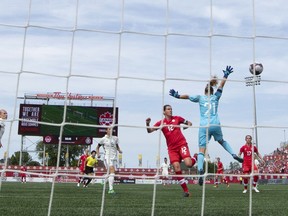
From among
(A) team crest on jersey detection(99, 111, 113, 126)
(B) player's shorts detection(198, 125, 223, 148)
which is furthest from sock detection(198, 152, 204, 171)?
(A) team crest on jersey detection(99, 111, 113, 126)

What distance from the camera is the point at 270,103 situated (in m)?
6.21

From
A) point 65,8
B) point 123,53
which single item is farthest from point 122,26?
point 65,8

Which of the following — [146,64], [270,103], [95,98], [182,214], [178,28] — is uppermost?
[95,98]

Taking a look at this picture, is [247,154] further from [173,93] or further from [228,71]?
[173,93]

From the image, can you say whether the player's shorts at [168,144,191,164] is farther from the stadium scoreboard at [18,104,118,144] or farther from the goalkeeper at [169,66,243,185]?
the stadium scoreboard at [18,104,118,144]

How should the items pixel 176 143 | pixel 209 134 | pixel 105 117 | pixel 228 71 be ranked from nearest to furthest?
pixel 228 71 < pixel 176 143 < pixel 209 134 < pixel 105 117

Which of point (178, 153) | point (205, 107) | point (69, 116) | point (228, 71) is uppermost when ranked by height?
point (69, 116)

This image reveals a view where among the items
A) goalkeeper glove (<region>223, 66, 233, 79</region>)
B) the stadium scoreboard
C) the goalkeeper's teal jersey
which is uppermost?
the stadium scoreboard

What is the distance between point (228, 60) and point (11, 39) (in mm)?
2843

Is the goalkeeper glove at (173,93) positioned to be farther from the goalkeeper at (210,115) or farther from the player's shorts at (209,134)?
the player's shorts at (209,134)

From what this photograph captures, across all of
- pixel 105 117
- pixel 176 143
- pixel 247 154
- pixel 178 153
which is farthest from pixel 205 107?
pixel 105 117

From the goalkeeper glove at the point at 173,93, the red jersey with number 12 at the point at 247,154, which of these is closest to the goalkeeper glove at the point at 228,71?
the goalkeeper glove at the point at 173,93

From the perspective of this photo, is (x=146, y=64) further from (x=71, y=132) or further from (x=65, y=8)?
(x=71, y=132)

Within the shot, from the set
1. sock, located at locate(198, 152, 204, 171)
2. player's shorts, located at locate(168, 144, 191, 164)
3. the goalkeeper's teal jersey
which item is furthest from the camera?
player's shorts, located at locate(168, 144, 191, 164)
